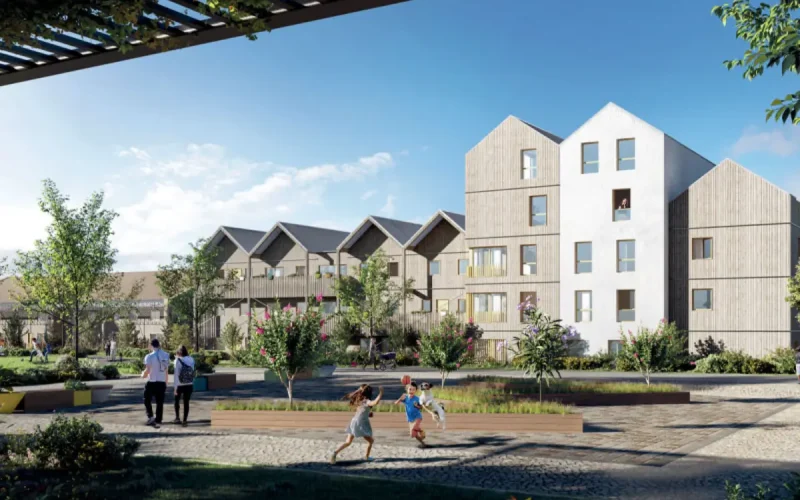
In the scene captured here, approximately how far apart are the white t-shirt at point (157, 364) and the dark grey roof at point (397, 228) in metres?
38.8

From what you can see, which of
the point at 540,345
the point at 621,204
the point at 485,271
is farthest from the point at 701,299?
the point at 540,345

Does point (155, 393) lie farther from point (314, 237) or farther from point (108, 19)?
point (314, 237)

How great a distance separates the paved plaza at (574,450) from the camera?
11500 mm

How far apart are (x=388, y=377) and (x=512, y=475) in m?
24.0

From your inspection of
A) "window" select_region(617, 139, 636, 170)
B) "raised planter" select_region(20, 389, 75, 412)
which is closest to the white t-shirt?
"raised planter" select_region(20, 389, 75, 412)

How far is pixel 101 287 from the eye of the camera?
1892 inches

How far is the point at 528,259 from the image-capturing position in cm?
4775

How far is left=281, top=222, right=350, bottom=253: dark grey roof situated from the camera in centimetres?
6131

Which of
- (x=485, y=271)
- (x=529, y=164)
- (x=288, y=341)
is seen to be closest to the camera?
(x=288, y=341)

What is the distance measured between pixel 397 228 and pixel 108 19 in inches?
2092

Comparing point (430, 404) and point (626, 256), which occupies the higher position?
point (626, 256)

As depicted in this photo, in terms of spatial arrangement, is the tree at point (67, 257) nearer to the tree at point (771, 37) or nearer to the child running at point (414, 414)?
the child running at point (414, 414)

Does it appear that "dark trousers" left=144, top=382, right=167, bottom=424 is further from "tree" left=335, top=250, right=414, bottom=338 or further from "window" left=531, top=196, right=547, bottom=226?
"tree" left=335, top=250, right=414, bottom=338

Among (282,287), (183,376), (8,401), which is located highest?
(282,287)
